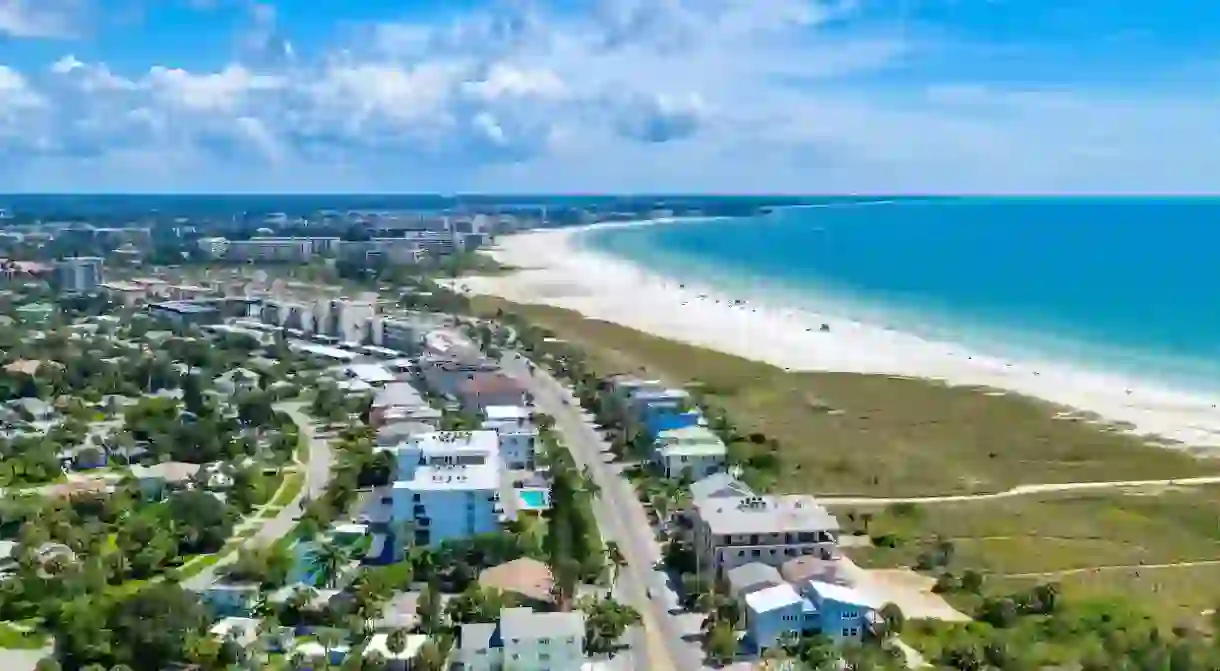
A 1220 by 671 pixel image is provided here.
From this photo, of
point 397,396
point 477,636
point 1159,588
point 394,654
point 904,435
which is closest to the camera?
point 394,654

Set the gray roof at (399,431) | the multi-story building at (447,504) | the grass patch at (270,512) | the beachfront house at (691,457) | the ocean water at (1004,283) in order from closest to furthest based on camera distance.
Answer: the multi-story building at (447,504) → the grass patch at (270,512) → the beachfront house at (691,457) → the gray roof at (399,431) → the ocean water at (1004,283)

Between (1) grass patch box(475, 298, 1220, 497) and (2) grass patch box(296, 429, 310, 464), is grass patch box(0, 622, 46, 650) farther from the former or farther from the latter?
(1) grass patch box(475, 298, 1220, 497)

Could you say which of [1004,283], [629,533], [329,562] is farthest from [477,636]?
[1004,283]

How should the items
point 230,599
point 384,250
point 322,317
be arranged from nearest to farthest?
1. point 230,599
2. point 322,317
3. point 384,250

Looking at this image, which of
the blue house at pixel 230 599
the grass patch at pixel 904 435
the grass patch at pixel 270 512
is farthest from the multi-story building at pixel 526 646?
the grass patch at pixel 904 435

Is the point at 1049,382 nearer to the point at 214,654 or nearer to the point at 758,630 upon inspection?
the point at 758,630

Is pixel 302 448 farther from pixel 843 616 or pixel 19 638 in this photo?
pixel 843 616

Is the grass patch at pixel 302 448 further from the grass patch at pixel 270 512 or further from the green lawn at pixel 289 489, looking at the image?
the grass patch at pixel 270 512

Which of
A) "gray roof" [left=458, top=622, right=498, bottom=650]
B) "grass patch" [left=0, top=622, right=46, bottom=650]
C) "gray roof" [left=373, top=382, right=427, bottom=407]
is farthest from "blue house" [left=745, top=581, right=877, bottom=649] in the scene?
"gray roof" [left=373, top=382, right=427, bottom=407]
